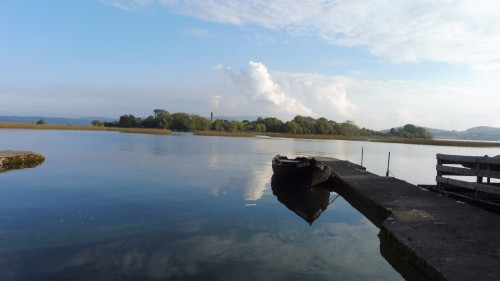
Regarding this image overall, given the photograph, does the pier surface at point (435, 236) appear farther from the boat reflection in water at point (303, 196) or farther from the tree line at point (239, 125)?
the tree line at point (239, 125)

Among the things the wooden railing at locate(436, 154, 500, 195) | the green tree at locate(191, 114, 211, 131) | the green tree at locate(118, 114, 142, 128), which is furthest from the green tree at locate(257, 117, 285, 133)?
the wooden railing at locate(436, 154, 500, 195)

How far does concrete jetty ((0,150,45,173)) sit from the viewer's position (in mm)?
21156

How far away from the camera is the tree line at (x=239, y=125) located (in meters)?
130

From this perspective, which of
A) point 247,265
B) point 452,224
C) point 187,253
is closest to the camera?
point 247,265

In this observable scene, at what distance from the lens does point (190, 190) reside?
15.9 metres

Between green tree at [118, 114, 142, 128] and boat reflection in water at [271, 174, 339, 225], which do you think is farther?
green tree at [118, 114, 142, 128]

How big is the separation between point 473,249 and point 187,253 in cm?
547

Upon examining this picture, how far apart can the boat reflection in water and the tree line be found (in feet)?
369

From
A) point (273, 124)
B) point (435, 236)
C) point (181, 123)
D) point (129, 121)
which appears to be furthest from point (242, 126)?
point (435, 236)

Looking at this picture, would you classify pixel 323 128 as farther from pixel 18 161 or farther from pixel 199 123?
pixel 18 161

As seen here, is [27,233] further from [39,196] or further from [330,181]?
[330,181]

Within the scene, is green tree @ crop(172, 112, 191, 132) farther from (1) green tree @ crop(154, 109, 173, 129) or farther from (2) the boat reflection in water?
(2) the boat reflection in water

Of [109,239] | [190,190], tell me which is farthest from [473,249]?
[190,190]

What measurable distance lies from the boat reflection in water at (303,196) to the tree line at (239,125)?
11252 centimetres
